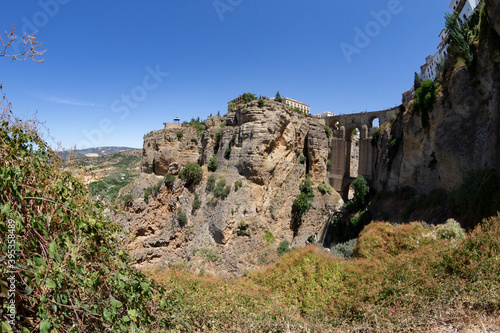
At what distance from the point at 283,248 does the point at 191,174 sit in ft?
29.2

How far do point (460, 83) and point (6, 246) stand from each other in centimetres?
1734

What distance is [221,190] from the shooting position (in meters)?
18.3

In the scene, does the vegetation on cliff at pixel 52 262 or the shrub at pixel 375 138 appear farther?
the shrub at pixel 375 138

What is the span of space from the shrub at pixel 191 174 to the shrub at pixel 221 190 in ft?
7.47

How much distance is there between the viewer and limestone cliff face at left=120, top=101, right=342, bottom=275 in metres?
17.3

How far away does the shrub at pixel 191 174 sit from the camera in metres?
20.1

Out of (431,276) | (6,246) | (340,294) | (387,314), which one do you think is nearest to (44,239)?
(6,246)

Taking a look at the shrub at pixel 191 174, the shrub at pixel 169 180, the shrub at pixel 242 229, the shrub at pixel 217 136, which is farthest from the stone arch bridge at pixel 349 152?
the shrub at pixel 169 180

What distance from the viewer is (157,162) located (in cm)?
2180

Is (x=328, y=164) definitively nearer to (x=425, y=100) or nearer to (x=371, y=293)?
(x=425, y=100)

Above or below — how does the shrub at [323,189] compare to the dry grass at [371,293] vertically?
above

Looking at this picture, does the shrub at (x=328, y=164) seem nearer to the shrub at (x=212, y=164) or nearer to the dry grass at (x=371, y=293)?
the shrub at (x=212, y=164)

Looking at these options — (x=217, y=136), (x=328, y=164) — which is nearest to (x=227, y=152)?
(x=217, y=136)

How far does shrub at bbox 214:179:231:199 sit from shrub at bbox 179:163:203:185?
228 cm
